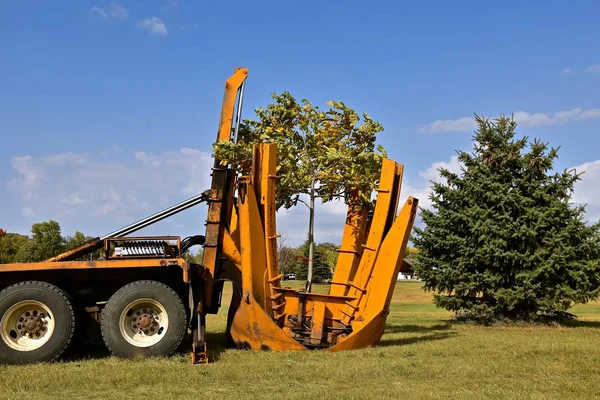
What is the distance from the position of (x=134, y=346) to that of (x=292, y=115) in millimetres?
6306

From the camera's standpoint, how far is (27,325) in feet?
31.2

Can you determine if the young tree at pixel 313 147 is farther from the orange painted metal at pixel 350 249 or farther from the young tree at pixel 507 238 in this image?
the young tree at pixel 507 238

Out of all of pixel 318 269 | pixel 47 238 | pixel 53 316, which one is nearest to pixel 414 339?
pixel 53 316

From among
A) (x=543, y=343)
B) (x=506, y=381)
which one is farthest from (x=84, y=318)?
(x=543, y=343)

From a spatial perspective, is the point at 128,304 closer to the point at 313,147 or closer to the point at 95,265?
the point at 95,265

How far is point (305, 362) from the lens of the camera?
363 inches

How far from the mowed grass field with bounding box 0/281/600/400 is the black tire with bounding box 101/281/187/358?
9.3 inches

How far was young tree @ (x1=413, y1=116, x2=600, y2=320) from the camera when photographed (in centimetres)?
1733

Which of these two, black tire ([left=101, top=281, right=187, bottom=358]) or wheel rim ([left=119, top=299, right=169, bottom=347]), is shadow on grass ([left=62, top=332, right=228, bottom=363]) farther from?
wheel rim ([left=119, top=299, right=169, bottom=347])

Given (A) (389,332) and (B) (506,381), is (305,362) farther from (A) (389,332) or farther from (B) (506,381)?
(A) (389,332)

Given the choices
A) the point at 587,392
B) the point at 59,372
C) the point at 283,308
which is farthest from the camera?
the point at 283,308

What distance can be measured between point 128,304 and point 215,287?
216cm

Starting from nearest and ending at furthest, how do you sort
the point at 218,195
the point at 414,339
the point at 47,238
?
the point at 218,195, the point at 414,339, the point at 47,238

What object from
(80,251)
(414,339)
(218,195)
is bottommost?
(414,339)
